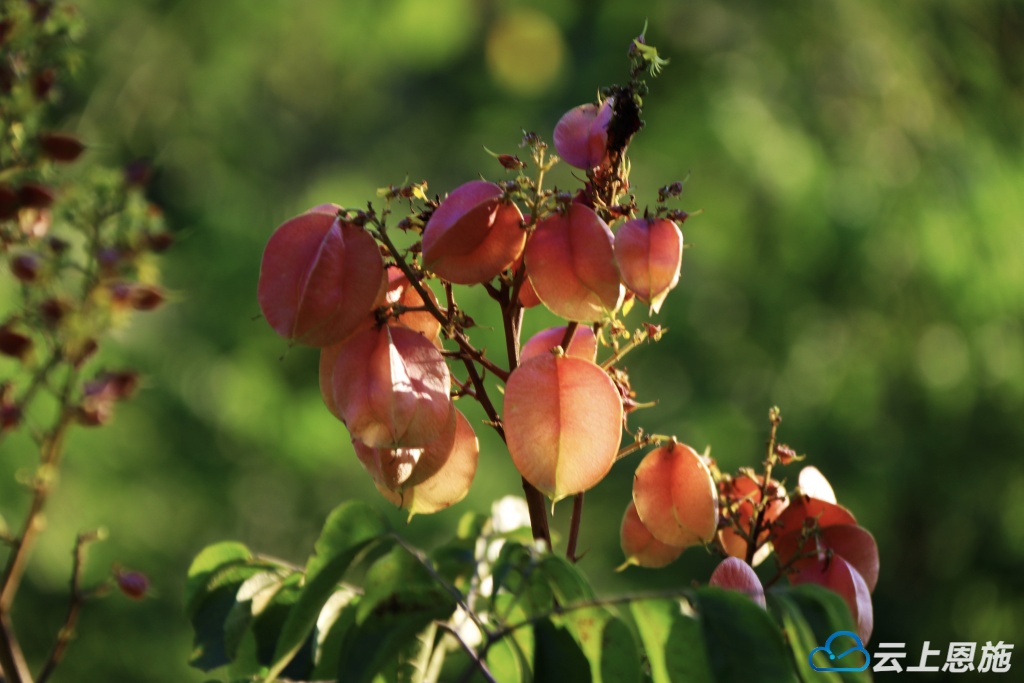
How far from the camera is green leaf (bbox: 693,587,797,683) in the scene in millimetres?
325

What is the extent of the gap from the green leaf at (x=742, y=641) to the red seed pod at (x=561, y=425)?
80 mm

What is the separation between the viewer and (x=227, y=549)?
0.49 m

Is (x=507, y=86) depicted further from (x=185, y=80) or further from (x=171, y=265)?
(x=171, y=265)

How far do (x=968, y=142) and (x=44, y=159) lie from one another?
323 cm

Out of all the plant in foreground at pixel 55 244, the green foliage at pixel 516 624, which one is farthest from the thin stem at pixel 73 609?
the green foliage at pixel 516 624

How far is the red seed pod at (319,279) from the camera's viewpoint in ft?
1.30

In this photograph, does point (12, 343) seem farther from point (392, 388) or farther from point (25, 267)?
point (392, 388)

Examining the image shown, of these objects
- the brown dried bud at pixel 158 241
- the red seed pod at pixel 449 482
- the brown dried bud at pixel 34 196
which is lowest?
the red seed pod at pixel 449 482

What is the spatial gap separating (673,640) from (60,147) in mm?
487

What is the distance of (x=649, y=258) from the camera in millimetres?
385

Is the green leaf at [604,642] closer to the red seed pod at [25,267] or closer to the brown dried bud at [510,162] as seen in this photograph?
the brown dried bud at [510,162]

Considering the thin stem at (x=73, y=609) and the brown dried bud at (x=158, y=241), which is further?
the brown dried bud at (x=158, y=241)

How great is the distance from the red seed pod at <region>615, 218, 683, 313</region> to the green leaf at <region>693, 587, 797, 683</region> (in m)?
0.11

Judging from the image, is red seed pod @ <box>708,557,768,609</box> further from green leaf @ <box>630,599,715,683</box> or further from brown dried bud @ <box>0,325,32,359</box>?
brown dried bud @ <box>0,325,32,359</box>
